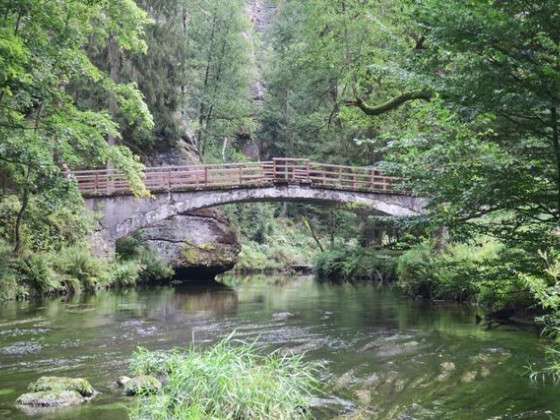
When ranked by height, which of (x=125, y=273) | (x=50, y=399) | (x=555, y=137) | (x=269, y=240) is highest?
(x=555, y=137)

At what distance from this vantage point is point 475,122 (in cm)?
706

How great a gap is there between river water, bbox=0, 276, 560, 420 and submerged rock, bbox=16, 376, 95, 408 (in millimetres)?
173

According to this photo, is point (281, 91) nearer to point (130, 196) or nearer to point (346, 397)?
point (130, 196)

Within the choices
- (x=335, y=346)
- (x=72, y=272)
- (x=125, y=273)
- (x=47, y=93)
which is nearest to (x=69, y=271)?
(x=72, y=272)

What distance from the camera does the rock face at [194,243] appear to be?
26.2 metres

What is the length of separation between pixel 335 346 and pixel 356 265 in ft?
57.7

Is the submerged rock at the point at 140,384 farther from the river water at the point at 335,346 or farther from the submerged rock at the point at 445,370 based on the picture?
the submerged rock at the point at 445,370

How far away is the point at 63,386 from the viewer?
653 centimetres

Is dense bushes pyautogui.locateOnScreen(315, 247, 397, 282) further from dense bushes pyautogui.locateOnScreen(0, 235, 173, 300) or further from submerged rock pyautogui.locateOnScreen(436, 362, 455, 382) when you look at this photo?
submerged rock pyautogui.locateOnScreen(436, 362, 455, 382)

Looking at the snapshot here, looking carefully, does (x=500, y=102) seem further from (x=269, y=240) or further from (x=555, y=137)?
(x=269, y=240)

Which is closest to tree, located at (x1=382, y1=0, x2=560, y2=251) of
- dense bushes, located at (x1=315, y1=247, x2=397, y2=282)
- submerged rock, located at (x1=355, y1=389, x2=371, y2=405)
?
submerged rock, located at (x1=355, y1=389, x2=371, y2=405)

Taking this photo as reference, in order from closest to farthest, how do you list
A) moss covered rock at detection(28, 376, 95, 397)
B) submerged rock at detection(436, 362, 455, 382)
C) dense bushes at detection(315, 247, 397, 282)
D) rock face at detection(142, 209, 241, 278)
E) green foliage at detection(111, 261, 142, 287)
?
moss covered rock at detection(28, 376, 95, 397)
submerged rock at detection(436, 362, 455, 382)
green foliage at detection(111, 261, 142, 287)
dense bushes at detection(315, 247, 397, 282)
rock face at detection(142, 209, 241, 278)

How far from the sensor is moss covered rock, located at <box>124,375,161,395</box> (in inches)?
251

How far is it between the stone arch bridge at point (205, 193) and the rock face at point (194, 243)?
7.42ft
